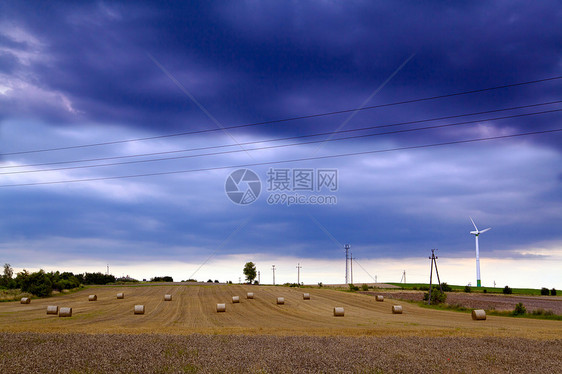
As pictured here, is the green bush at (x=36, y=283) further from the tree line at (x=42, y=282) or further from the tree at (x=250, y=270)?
the tree at (x=250, y=270)

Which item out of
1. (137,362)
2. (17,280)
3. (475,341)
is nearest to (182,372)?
(137,362)

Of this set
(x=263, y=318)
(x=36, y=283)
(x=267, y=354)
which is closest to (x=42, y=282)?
(x=36, y=283)

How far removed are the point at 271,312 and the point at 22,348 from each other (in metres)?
40.8

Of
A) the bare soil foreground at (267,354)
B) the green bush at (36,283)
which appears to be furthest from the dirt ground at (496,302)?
the green bush at (36,283)

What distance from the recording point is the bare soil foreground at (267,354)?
70.7 ft

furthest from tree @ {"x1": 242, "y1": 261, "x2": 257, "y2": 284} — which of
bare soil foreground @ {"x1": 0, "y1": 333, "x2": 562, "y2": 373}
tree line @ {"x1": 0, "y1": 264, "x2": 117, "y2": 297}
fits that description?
bare soil foreground @ {"x1": 0, "y1": 333, "x2": 562, "y2": 373}

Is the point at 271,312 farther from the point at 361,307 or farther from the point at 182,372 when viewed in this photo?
the point at 182,372

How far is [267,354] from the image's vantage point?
24453 millimetres

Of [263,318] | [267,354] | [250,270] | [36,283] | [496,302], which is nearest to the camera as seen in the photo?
[267,354]

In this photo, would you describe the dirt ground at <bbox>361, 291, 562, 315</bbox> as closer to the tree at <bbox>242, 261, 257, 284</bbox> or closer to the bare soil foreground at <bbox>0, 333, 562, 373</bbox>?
the bare soil foreground at <bbox>0, 333, 562, 373</bbox>

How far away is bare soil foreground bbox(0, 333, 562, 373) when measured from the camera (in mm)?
21547

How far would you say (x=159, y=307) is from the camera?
2721 inches

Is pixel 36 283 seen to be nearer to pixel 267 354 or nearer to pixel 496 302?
pixel 267 354

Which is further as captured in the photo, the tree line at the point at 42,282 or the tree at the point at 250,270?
the tree at the point at 250,270
